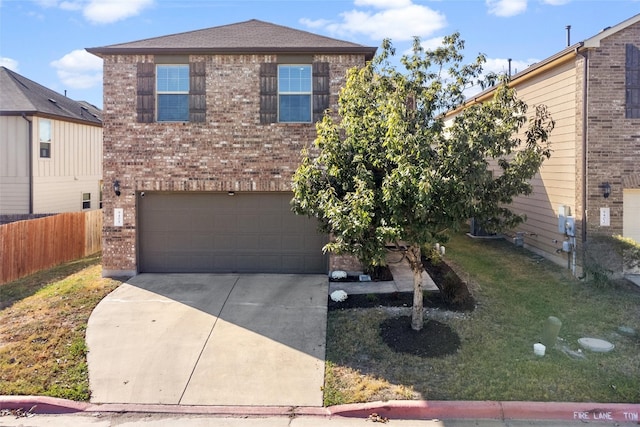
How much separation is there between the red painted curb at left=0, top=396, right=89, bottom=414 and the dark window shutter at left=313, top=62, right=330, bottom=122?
24.9 feet

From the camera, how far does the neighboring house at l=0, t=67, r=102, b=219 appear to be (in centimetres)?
1711

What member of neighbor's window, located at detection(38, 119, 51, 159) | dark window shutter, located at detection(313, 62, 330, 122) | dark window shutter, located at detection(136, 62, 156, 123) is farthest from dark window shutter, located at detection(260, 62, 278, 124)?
neighbor's window, located at detection(38, 119, 51, 159)

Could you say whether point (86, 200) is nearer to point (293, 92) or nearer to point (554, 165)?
point (293, 92)

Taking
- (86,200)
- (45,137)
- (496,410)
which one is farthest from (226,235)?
(86,200)

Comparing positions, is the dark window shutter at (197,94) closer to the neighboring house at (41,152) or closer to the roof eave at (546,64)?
the roof eave at (546,64)

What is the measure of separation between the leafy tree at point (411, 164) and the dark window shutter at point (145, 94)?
18.1 ft

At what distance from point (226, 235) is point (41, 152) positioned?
35.7ft

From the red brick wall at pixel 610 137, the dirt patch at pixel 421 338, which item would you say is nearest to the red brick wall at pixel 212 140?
the dirt patch at pixel 421 338

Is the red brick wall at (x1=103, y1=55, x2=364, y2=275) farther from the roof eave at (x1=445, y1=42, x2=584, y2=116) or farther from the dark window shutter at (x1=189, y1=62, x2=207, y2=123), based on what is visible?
the roof eave at (x1=445, y1=42, x2=584, y2=116)

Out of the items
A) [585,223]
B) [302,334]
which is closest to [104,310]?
[302,334]

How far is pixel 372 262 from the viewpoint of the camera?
6797 millimetres

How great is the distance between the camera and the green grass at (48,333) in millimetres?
6410

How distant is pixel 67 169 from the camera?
19312mm

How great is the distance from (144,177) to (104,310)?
355cm
